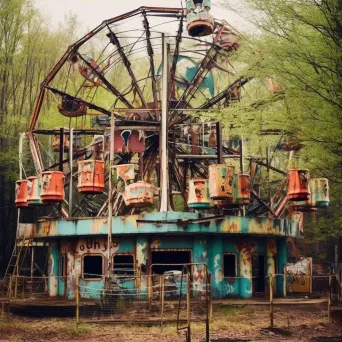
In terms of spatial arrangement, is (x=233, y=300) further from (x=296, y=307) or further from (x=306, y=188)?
(x=306, y=188)

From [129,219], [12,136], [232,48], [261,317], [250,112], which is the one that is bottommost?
[261,317]

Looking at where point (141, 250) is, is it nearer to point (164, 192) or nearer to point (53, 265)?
point (164, 192)

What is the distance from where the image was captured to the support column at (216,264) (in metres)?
22.5

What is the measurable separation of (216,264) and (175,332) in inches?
306

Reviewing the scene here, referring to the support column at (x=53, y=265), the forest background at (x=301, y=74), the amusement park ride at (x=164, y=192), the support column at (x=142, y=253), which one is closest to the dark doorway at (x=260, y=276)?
the amusement park ride at (x=164, y=192)

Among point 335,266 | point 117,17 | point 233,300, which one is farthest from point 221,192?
point 335,266

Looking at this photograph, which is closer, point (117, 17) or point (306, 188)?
point (306, 188)

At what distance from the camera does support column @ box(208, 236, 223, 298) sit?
22.5 meters

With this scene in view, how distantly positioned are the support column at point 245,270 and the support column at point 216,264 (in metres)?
1.08

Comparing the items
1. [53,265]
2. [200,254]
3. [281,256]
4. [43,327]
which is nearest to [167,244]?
[200,254]

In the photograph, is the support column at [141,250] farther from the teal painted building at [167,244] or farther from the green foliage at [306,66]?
the green foliage at [306,66]

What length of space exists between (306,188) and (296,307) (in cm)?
435

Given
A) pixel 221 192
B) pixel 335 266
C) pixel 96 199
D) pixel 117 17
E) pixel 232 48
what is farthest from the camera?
pixel 96 199

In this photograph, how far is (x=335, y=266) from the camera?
99.1ft
